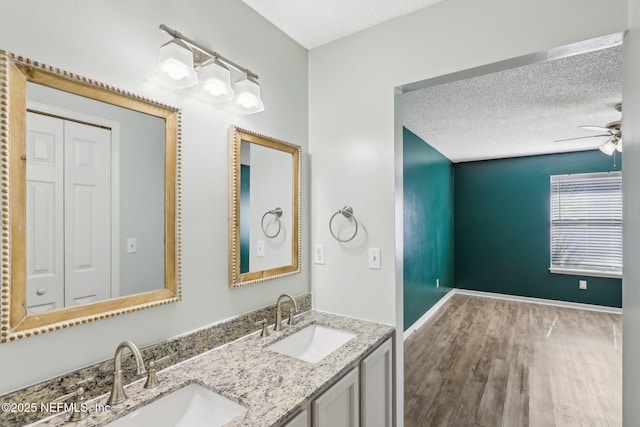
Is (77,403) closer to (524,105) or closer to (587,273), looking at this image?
(524,105)

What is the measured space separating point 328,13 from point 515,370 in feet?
11.0

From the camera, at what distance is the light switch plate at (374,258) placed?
1841 millimetres

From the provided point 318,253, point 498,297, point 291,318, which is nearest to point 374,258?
point 318,253

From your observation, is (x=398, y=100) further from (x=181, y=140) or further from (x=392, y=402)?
(x=392, y=402)

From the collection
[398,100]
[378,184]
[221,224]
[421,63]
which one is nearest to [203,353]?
[221,224]

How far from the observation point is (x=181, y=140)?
53.5 inches

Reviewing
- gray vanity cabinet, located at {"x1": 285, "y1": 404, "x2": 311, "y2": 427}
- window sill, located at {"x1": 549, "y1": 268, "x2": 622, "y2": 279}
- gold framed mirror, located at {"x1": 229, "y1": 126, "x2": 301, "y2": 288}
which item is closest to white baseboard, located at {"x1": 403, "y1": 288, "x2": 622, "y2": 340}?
window sill, located at {"x1": 549, "y1": 268, "x2": 622, "y2": 279}

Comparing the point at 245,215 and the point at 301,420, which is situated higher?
A: the point at 245,215

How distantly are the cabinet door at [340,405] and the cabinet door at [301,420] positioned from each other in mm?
31

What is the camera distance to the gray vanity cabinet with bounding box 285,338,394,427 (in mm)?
1161

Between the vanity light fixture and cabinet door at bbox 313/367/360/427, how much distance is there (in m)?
1.30

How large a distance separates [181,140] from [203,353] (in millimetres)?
926

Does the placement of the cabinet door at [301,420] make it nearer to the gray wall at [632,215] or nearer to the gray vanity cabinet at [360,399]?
the gray vanity cabinet at [360,399]

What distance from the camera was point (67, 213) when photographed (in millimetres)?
1034
